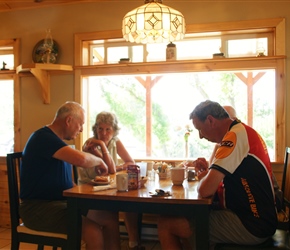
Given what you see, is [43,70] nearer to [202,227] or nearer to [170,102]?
[170,102]

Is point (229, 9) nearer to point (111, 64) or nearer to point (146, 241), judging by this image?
point (111, 64)

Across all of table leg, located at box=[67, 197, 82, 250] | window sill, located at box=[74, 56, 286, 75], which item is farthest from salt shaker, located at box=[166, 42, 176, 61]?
table leg, located at box=[67, 197, 82, 250]

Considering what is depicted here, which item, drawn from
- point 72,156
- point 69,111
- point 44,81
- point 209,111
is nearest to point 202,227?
point 209,111

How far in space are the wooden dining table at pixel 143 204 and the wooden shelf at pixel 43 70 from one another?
1.79m

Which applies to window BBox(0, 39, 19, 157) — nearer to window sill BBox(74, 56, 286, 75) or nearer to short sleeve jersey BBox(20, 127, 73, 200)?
window sill BBox(74, 56, 286, 75)

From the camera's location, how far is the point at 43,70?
3.57m

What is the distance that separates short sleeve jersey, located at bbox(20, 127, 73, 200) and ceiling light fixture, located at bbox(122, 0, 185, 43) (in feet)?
2.73

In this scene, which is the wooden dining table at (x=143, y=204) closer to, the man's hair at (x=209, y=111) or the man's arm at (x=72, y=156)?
the man's arm at (x=72, y=156)

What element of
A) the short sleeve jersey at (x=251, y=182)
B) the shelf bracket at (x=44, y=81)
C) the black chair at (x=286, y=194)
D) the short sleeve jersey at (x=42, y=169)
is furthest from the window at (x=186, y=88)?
the short sleeve jersey at (x=42, y=169)

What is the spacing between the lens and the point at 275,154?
3090mm

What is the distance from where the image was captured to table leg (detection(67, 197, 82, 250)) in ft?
6.15

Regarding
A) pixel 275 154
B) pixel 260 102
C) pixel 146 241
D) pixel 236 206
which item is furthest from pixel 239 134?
pixel 146 241

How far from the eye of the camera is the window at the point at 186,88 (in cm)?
317

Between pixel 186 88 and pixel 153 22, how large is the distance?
1.58m
